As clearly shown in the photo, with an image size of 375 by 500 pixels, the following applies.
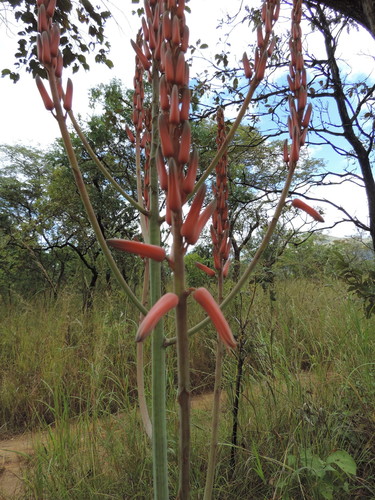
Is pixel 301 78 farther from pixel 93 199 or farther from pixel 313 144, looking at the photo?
pixel 93 199

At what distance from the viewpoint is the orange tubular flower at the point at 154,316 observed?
0.40 meters

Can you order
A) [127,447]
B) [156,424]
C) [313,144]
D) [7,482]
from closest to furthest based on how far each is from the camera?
[156,424] → [127,447] → [7,482] → [313,144]

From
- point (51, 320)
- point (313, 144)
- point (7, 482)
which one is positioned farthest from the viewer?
A: point (51, 320)

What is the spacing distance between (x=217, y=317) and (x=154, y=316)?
88 mm

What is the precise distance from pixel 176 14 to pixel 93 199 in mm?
7084

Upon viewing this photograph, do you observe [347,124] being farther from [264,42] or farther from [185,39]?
[185,39]

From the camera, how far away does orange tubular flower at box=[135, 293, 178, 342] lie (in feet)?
1.31

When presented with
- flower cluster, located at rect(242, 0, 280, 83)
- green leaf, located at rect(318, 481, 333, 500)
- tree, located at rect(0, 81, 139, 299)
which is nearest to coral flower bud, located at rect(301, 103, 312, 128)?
flower cluster, located at rect(242, 0, 280, 83)

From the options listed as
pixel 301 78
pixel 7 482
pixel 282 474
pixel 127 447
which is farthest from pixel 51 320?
pixel 301 78

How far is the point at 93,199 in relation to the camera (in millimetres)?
7336

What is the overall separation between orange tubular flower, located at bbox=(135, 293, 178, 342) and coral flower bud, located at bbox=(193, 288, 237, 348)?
0.12 feet

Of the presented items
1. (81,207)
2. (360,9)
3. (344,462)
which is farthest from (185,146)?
(81,207)

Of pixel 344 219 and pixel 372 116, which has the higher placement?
pixel 372 116

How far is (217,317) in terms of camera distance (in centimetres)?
45
